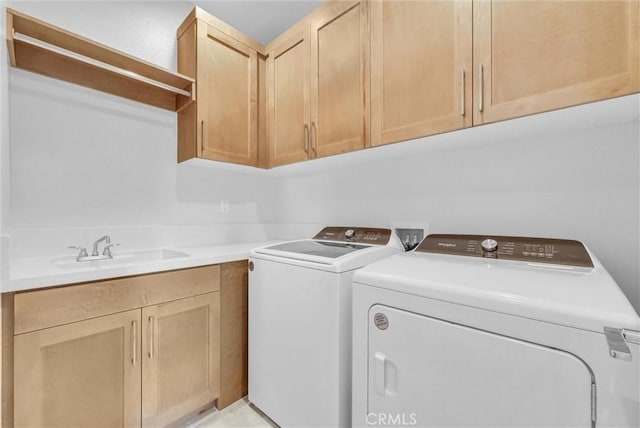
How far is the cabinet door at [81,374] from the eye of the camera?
3.30 ft

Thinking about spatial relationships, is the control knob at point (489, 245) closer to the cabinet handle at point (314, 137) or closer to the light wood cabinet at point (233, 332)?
the cabinet handle at point (314, 137)

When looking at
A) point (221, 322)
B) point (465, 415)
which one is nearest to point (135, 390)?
point (221, 322)

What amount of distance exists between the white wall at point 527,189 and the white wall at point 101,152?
1.33 metres

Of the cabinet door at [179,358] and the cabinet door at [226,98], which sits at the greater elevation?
the cabinet door at [226,98]

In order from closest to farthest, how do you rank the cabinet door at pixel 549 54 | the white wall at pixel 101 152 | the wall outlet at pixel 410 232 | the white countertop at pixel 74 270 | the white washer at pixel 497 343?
the white washer at pixel 497 343
the cabinet door at pixel 549 54
the white countertop at pixel 74 270
the white wall at pixel 101 152
the wall outlet at pixel 410 232

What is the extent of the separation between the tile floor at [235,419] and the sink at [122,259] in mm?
931

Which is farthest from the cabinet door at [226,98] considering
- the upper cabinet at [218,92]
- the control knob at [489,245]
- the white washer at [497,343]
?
the control knob at [489,245]

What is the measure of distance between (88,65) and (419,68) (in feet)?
5.86

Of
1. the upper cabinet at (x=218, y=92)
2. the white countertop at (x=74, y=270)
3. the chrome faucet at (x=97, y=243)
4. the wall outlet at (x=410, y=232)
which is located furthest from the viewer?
the upper cabinet at (x=218, y=92)

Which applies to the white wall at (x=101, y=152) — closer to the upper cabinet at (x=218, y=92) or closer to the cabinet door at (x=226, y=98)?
the upper cabinet at (x=218, y=92)

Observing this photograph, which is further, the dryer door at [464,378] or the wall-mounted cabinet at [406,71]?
the wall-mounted cabinet at [406,71]

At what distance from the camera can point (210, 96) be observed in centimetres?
177

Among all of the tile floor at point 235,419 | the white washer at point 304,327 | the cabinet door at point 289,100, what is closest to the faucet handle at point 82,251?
the white washer at point 304,327

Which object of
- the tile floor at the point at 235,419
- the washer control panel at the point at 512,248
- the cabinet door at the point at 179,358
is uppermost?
the washer control panel at the point at 512,248
